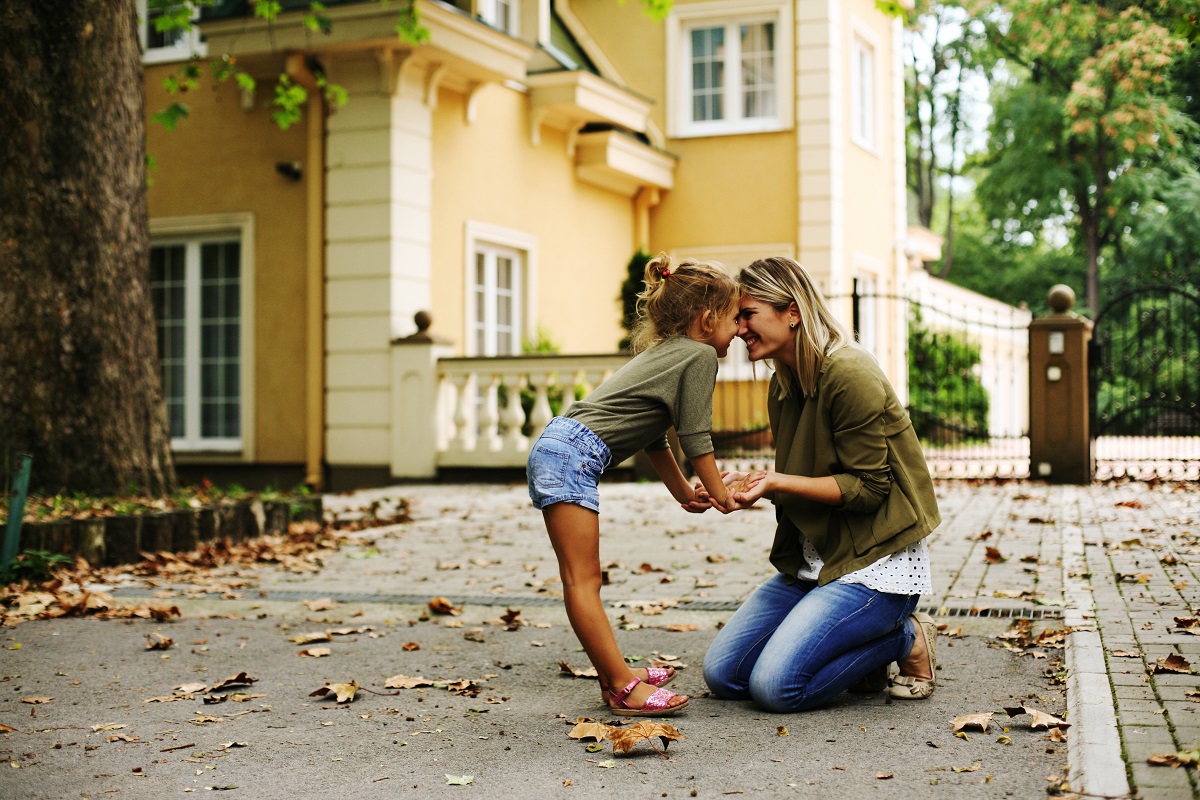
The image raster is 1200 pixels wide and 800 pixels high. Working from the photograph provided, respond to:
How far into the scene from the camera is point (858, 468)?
4.18 metres

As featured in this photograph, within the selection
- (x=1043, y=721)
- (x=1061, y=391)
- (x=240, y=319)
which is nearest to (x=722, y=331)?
(x=1043, y=721)

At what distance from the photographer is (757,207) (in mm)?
18719

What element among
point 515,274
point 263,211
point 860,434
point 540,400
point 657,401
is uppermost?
point 263,211

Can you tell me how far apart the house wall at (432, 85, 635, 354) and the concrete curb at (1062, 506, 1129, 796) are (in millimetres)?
9559

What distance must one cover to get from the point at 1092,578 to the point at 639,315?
11.3 feet

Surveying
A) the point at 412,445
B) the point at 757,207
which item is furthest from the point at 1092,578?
the point at 757,207

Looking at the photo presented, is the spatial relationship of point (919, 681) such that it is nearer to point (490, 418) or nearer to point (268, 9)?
point (490, 418)

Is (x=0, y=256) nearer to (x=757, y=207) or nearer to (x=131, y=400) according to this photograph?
(x=131, y=400)

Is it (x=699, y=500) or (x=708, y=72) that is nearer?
(x=699, y=500)

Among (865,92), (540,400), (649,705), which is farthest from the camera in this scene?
(865,92)

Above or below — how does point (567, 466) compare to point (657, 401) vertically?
below

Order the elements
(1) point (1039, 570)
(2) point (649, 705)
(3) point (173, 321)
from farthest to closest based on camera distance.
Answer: (3) point (173, 321), (1) point (1039, 570), (2) point (649, 705)

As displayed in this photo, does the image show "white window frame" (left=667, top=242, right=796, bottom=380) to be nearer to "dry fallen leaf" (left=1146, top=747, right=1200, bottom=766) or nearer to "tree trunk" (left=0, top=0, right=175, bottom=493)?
"tree trunk" (left=0, top=0, right=175, bottom=493)

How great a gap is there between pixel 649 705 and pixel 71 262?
575cm
